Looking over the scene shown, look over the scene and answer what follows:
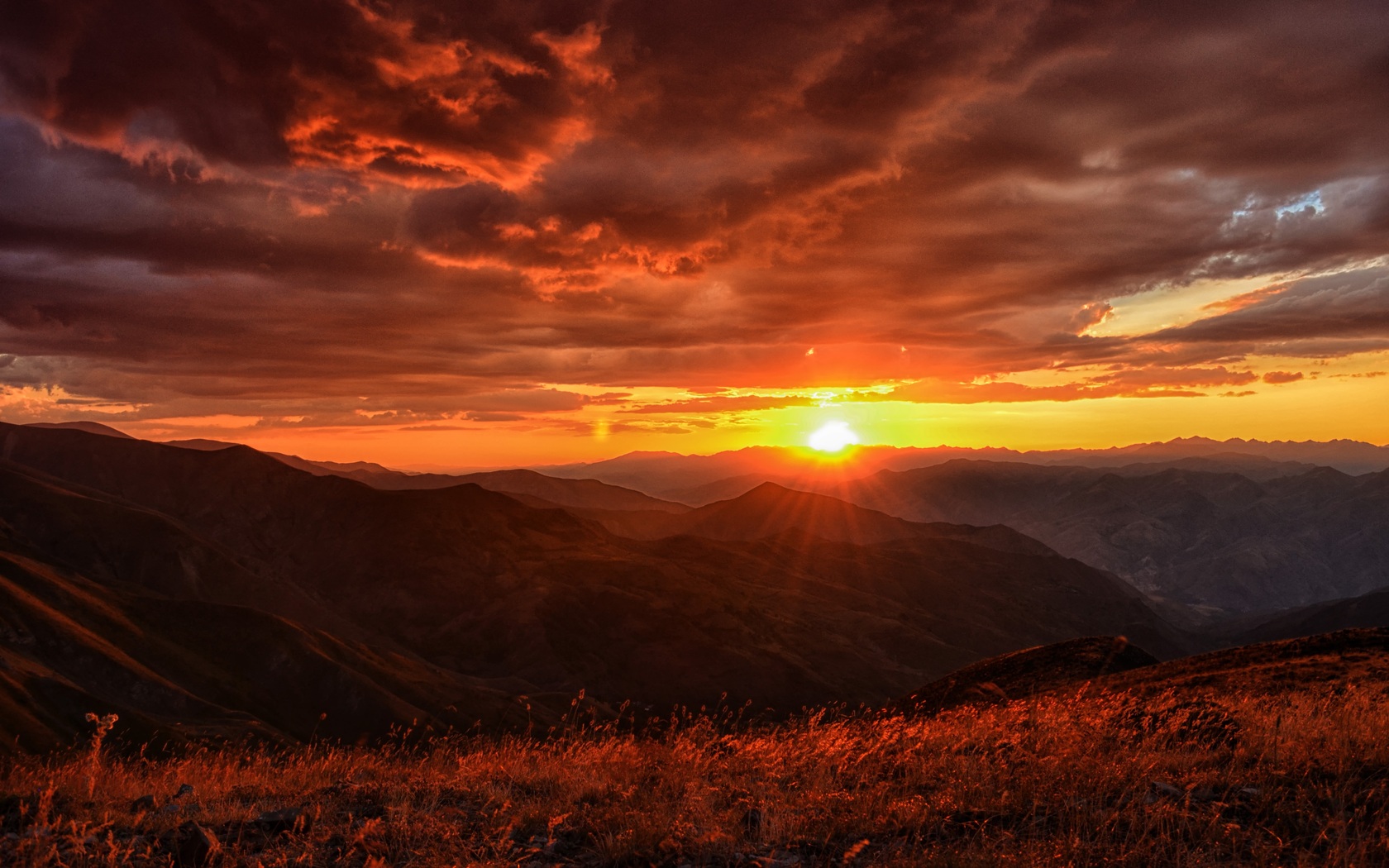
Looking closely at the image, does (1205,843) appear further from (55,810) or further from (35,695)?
(35,695)

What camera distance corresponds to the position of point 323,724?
121812 millimetres

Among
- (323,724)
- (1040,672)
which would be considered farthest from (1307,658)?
(323,724)

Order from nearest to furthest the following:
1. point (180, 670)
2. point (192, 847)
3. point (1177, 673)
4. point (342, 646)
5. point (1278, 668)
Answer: point (192, 847) < point (1278, 668) < point (1177, 673) < point (180, 670) < point (342, 646)

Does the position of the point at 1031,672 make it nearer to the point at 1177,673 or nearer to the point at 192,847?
the point at 1177,673

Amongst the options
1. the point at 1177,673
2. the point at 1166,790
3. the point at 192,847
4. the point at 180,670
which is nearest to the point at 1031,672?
the point at 1177,673

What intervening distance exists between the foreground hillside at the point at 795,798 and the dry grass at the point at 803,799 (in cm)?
3

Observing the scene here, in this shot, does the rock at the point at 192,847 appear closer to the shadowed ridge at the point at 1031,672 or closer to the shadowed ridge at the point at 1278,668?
the shadowed ridge at the point at 1278,668

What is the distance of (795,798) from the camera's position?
7566mm

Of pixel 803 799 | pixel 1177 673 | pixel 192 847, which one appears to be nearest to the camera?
pixel 192 847

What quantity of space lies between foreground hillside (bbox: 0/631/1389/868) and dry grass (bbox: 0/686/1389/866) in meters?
0.03

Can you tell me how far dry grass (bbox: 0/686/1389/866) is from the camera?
6.00 metres

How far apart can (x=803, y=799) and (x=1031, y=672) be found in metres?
16.6

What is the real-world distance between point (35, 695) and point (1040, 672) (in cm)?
11630

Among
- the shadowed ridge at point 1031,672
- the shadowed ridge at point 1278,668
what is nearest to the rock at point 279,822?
the shadowed ridge at point 1278,668
